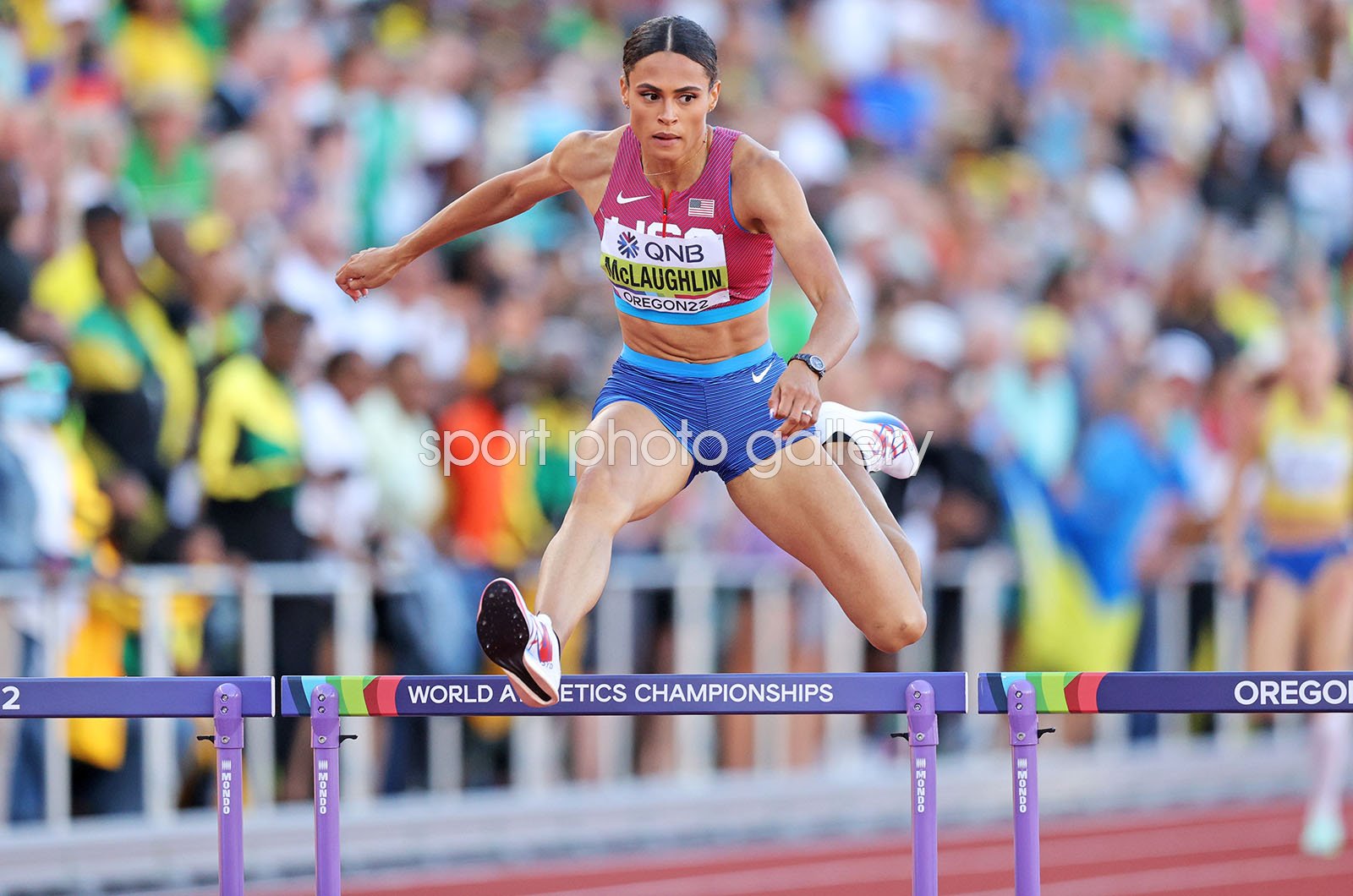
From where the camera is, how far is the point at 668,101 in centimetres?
566

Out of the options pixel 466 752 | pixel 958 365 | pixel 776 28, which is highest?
pixel 776 28

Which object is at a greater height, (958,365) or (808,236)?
(958,365)

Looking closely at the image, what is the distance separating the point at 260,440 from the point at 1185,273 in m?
7.11

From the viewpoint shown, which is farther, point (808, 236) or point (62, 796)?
point (62, 796)

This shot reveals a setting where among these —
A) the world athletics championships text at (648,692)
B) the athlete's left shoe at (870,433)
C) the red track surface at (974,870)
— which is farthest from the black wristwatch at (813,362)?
the red track surface at (974,870)

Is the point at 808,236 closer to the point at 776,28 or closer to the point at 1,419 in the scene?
the point at 1,419

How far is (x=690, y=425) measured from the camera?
6.07 meters

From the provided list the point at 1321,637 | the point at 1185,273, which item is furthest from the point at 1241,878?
the point at 1185,273

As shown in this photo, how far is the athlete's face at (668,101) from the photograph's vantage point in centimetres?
565

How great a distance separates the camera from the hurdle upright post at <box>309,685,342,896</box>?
5945mm

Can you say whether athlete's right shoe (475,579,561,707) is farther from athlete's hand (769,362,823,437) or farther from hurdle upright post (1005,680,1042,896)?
hurdle upright post (1005,680,1042,896)

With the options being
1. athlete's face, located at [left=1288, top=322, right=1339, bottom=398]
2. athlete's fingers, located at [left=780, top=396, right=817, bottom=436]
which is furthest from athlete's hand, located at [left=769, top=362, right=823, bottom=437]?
athlete's face, located at [left=1288, top=322, right=1339, bottom=398]

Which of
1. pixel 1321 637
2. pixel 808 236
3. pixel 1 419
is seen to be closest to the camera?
pixel 808 236

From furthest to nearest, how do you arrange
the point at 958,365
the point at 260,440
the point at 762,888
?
1. the point at 958,365
2. the point at 762,888
3. the point at 260,440
